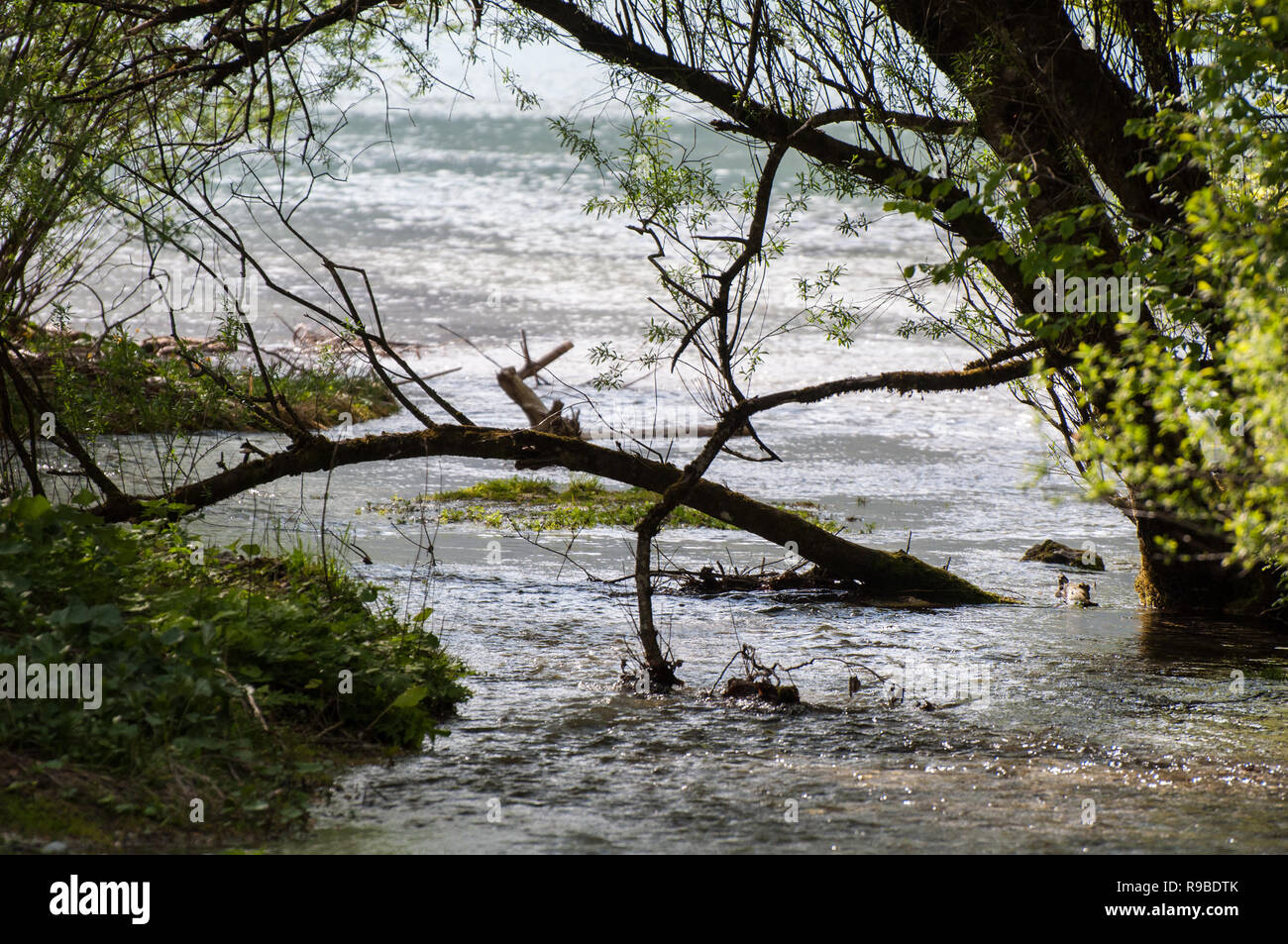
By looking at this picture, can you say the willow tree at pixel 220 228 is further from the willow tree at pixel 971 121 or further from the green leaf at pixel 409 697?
the green leaf at pixel 409 697

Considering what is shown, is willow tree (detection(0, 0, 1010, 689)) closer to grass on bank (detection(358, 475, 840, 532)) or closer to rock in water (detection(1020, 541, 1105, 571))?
rock in water (detection(1020, 541, 1105, 571))

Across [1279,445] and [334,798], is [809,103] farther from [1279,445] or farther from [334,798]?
[334,798]

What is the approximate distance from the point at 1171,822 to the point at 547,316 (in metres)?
24.5

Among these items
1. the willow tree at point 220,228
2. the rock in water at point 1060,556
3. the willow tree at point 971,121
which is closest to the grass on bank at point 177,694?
the willow tree at point 220,228

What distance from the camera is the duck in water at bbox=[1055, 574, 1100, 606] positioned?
32.1 feet

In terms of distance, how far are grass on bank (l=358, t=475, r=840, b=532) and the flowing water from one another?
13.7 inches

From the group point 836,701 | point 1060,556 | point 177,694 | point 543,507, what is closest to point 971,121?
point 836,701

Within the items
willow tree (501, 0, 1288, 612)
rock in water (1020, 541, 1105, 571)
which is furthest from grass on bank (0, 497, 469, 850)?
rock in water (1020, 541, 1105, 571)

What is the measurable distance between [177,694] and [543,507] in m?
8.41

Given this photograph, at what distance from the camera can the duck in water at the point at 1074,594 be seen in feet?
32.1

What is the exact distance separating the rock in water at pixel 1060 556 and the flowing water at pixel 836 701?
239mm

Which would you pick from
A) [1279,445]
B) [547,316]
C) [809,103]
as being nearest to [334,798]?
[1279,445]

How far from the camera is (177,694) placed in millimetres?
4871

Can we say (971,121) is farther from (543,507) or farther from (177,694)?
(543,507)
